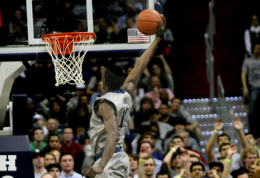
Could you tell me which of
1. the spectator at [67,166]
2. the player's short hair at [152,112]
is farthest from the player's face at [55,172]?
the player's short hair at [152,112]

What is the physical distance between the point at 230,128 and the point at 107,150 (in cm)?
412

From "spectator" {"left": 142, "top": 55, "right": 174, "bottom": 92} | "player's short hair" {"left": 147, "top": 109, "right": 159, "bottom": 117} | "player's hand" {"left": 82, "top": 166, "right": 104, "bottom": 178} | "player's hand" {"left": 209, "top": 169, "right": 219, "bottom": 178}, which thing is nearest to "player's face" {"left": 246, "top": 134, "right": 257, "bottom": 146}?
"player's hand" {"left": 209, "top": 169, "right": 219, "bottom": 178}

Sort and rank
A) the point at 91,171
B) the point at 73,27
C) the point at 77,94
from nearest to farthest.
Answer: the point at 91,171 < the point at 73,27 < the point at 77,94

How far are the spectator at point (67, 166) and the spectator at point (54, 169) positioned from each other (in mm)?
145

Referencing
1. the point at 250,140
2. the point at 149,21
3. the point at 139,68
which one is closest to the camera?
the point at 139,68

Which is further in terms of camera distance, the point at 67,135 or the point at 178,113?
the point at 178,113

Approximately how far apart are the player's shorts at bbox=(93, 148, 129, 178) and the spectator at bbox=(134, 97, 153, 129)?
3109mm

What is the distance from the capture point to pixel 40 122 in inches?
266

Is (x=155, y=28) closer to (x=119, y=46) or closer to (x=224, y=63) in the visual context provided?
(x=119, y=46)

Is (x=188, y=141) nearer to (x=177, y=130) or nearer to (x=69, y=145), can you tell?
(x=177, y=130)

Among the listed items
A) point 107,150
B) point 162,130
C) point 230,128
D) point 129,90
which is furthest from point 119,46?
point 230,128

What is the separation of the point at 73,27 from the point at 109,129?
1812 mm

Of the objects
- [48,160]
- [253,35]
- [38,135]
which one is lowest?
[48,160]

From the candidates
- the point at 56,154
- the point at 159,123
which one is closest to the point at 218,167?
the point at 159,123
